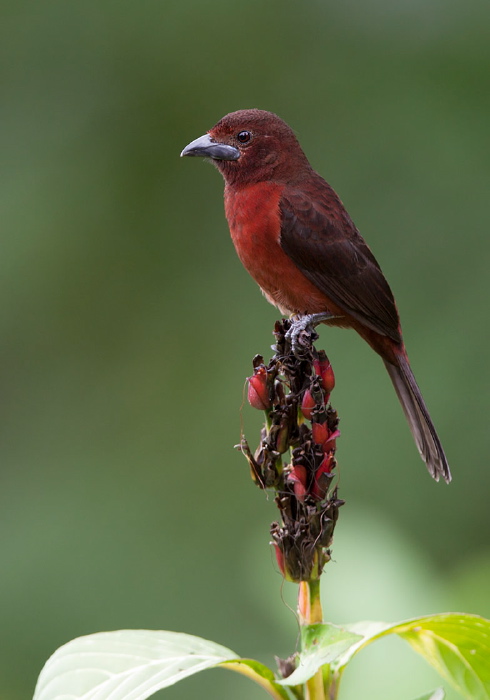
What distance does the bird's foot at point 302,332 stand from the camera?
2213 millimetres

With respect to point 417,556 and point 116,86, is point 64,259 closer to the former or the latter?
point 116,86

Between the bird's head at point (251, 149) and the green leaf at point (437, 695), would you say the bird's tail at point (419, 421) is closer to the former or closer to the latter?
the bird's head at point (251, 149)

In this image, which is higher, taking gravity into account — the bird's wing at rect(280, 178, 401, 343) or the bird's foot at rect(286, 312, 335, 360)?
the bird's wing at rect(280, 178, 401, 343)

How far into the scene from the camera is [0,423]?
4.99 meters

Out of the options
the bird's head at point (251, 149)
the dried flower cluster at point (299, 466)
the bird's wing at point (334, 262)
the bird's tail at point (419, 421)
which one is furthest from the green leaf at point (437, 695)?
the bird's head at point (251, 149)

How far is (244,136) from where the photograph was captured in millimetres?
3262

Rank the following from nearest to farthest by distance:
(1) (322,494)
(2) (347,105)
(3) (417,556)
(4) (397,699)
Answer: (1) (322,494), (4) (397,699), (3) (417,556), (2) (347,105)

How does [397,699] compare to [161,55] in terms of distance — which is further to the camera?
[161,55]

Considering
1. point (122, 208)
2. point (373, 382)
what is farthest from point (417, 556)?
point (122, 208)

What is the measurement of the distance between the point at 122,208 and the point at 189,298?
607 mm

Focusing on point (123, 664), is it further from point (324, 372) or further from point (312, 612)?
point (324, 372)

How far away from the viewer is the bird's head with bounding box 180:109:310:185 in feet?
10.6

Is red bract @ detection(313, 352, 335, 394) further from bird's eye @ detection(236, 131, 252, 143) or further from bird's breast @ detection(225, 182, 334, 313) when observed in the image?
bird's eye @ detection(236, 131, 252, 143)

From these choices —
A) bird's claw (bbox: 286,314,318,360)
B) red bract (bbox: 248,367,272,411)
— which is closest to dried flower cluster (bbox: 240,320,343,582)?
red bract (bbox: 248,367,272,411)
